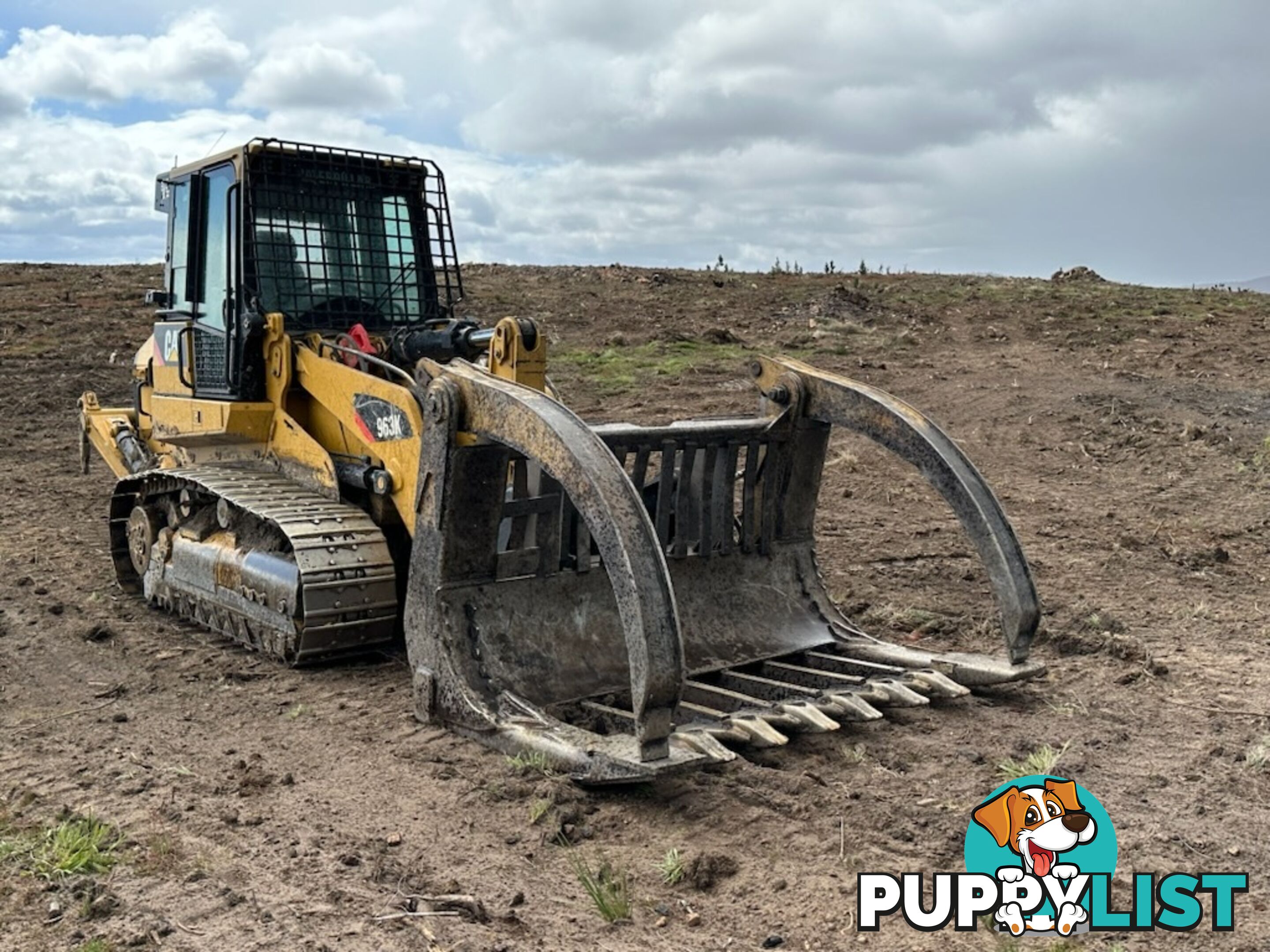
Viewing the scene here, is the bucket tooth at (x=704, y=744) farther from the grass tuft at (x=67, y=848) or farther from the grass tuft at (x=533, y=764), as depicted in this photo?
the grass tuft at (x=67, y=848)

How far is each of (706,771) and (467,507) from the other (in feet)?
5.00

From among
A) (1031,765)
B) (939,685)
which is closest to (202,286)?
(939,685)

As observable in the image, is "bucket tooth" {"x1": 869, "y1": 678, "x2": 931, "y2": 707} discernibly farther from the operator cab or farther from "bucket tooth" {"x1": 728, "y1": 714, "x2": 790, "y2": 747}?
the operator cab

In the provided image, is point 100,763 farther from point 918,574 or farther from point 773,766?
point 918,574

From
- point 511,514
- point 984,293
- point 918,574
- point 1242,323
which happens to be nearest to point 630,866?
point 511,514

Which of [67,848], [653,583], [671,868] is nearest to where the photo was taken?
[671,868]

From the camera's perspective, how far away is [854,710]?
4996mm

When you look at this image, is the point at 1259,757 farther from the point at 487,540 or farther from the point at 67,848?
the point at 67,848

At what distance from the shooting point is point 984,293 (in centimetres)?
2147

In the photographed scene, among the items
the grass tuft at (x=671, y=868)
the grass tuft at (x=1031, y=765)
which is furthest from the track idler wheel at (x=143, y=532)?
the grass tuft at (x=1031, y=765)

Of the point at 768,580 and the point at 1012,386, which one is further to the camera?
the point at 1012,386

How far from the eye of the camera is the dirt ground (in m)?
3.58

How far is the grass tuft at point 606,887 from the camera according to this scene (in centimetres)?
355

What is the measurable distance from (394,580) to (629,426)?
1339 millimetres
